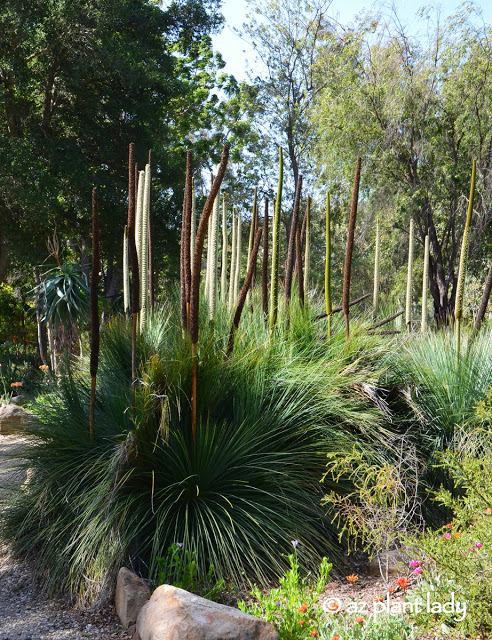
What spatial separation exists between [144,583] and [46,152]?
14.5 metres

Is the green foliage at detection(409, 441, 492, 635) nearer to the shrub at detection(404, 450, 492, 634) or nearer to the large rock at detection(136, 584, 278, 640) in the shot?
the shrub at detection(404, 450, 492, 634)

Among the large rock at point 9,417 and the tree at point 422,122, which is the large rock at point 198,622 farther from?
the tree at point 422,122

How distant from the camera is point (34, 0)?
47.0 feet

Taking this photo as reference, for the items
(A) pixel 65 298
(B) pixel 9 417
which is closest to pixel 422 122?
(A) pixel 65 298

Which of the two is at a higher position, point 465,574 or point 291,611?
point 465,574

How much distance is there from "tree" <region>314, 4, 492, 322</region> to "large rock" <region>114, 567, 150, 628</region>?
35.4 ft

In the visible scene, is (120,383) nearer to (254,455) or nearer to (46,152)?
(254,455)

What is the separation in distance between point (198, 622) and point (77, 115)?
16.9 meters

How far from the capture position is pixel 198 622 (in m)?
2.50

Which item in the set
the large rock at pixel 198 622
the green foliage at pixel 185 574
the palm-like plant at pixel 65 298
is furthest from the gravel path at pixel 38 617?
the palm-like plant at pixel 65 298

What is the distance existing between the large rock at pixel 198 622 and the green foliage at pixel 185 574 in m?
0.45

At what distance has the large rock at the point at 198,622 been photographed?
8.11 ft

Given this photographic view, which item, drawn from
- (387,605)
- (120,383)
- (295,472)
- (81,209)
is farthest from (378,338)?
(81,209)

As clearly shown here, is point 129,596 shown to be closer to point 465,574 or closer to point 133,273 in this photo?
point 465,574
